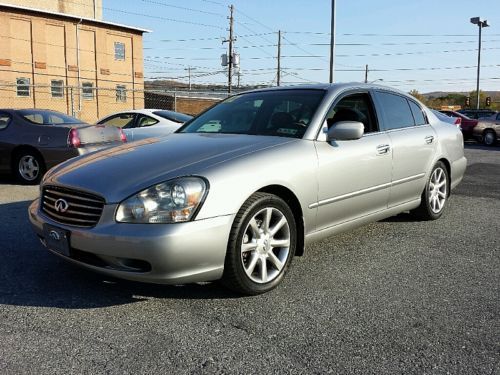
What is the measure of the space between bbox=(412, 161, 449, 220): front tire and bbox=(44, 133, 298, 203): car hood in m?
2.28

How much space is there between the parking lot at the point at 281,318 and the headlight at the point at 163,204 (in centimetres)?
62

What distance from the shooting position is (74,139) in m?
8.40

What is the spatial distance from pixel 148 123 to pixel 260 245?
26.3ft

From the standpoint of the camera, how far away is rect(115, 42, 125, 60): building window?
40875mm

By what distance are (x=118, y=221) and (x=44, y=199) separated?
3.16ft

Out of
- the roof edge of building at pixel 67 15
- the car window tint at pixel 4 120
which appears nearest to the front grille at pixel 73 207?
the car window tint at pixel 4 120

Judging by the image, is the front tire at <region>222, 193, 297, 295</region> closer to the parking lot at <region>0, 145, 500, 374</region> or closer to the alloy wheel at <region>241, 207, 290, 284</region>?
the alloy wheel at <region>241, 207, 290, 284</region>

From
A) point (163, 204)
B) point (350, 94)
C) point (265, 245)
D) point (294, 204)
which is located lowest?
point (265, 245)

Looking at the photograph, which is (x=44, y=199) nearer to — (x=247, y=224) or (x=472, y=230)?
(x=247, y=224)

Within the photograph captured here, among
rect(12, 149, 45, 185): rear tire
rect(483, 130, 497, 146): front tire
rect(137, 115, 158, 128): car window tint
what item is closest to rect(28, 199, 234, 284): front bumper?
rect(12, 149, 45, 185): rear tire

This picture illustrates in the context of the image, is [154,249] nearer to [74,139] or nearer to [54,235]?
[54,235]

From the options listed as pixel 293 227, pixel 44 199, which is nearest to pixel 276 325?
pixel 293 227

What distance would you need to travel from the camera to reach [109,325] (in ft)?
10.3

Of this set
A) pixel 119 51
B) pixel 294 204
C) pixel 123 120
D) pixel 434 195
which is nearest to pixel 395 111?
pixel 434 195
